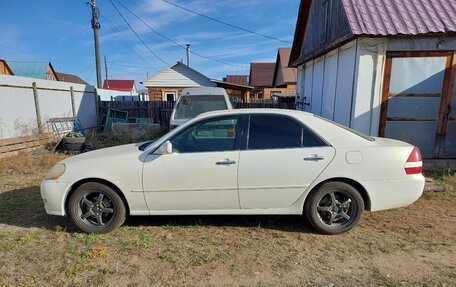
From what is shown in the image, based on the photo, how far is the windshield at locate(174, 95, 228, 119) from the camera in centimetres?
701

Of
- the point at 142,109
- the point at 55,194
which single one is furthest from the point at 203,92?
the point at 142,109

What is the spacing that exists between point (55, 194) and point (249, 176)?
2345 millimetres

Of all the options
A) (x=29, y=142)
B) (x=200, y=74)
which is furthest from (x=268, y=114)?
(x=200, y=74)

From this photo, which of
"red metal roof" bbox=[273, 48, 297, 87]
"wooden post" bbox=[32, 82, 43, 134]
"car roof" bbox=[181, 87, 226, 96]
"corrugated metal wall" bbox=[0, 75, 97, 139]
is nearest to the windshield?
"car roof" bbox=[181, 87, 226, 96]

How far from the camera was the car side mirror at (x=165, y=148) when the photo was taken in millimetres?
3291

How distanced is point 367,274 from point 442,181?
391cm

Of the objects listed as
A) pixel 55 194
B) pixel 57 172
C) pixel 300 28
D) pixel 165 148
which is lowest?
pixel 55 194

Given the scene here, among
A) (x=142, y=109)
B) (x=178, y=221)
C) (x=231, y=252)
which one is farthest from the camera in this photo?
(x=142, y=109)

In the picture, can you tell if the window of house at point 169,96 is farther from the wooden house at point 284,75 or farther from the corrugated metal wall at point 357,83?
the corrugated metal wall at point 357,83

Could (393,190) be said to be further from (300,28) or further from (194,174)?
(300,28)

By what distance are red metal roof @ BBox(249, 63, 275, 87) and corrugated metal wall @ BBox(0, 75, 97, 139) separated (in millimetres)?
23988

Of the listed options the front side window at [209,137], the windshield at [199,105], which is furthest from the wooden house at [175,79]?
the front side window at [209,137]

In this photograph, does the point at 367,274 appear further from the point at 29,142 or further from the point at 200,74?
the point at 200,74

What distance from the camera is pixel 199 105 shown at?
7102 millimetres
